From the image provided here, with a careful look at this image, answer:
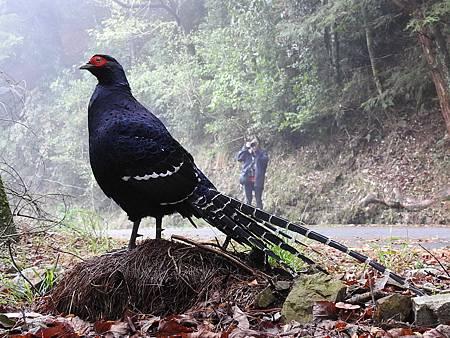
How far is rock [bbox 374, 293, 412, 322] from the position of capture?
2021 millimetres

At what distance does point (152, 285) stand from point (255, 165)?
11132 millimetres

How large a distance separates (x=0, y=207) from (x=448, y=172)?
10817 mm

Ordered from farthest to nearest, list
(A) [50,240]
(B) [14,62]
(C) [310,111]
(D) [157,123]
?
(B) [14,62]
(C) [310,111]
(A) [50,240]
(D) [157,123]

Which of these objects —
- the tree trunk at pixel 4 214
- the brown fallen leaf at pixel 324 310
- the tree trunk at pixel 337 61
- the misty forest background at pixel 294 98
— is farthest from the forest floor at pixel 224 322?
the tree trunk at pixel 337 61

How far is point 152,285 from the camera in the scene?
2.63 metres

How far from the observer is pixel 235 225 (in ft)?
9.01

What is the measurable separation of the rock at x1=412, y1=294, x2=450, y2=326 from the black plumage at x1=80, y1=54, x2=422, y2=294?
0.81 m

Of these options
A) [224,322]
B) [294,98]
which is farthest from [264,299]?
[294,98]

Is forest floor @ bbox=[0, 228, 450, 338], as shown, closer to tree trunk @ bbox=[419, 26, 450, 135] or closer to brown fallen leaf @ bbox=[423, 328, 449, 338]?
brown fallen leaf @ bbox=[423, 328, 449, 338]

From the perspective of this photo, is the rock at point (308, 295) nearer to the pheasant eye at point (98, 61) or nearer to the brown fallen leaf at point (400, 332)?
the brown fallen leaf at point (400, 332)

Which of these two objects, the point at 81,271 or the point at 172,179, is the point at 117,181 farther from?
the point at 81,271

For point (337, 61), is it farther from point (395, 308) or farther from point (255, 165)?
point (395, 308)

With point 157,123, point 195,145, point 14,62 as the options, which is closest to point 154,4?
point 195,145

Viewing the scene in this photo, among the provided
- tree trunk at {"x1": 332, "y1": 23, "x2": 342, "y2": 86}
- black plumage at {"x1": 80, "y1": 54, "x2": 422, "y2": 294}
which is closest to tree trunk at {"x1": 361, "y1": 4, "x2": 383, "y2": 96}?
tree trunk at {"x1": 332, "y1": 23, "x2": 342, "y2": 86}
